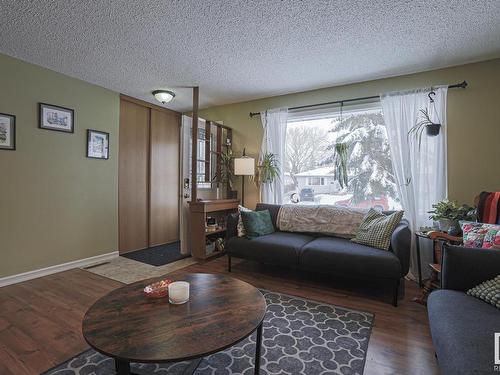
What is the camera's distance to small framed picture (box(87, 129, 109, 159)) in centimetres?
345

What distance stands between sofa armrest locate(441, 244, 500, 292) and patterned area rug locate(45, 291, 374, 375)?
69 centimetres

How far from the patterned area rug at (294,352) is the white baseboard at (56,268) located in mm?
1864

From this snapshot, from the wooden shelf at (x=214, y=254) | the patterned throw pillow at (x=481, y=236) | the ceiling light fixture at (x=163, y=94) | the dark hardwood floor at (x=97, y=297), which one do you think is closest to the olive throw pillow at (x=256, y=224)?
the dark hardwood floor at (x=97, y=297)

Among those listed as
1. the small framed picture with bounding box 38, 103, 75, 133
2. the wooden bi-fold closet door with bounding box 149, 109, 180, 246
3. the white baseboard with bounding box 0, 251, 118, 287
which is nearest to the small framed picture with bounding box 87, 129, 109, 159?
the small framed picture with bounding box 38, 103, 75, 133

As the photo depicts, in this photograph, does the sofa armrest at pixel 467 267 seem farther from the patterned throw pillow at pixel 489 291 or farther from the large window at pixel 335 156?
the large window at pixel 335 156

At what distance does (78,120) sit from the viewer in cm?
334

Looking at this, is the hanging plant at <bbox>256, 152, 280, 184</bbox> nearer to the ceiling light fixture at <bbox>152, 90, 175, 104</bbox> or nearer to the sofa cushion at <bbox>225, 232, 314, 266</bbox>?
the sofa cushion at <bbox>225, 232, 314, 266</bbox>

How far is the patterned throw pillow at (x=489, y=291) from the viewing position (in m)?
1.41

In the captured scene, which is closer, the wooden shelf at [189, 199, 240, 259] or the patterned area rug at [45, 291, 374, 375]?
the patterned area rug at [45, 291, 374, 375]

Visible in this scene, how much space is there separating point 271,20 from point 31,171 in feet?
9.90

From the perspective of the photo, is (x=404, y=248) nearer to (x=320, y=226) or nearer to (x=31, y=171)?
(x=320, y=226)

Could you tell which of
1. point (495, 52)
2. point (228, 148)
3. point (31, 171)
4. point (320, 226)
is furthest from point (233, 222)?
point (495, 52)

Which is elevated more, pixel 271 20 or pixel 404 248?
pixel 271 20

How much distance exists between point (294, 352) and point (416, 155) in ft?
8.33
